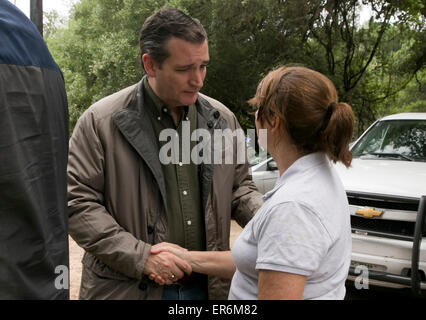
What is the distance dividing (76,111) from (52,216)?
1399 centimetres

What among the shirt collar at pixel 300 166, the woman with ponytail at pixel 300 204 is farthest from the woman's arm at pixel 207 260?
the shirt collar at pixel 300 166

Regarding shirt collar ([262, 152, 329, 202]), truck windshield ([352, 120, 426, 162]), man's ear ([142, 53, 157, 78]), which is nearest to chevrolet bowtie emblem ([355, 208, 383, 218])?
truck windshield ([352, 120, 426, 162])

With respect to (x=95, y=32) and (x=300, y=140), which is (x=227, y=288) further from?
(x=95, y=32)

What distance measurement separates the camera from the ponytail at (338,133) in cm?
166

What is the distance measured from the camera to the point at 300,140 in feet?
5.56

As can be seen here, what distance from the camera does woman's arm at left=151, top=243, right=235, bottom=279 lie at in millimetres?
2201

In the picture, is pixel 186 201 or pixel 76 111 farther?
pixel 76 111

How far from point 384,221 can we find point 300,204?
351 centimetres

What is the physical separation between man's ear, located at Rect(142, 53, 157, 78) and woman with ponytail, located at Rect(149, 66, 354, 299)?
2.70ft

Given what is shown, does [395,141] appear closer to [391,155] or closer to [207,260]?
[391,155]

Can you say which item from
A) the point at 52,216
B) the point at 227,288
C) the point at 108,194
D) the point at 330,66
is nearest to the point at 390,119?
the point at 227,288

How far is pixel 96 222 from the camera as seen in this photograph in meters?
2.11

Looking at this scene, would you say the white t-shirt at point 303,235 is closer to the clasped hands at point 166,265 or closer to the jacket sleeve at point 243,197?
the clasped hands at point 166,265

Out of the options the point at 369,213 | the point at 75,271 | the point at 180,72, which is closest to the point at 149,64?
the point at 180,72
